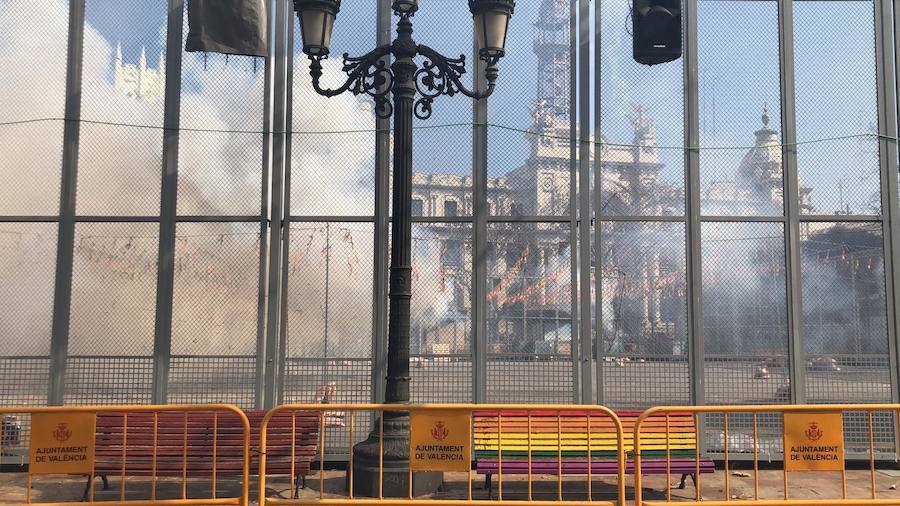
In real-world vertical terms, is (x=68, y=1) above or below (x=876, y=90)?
above

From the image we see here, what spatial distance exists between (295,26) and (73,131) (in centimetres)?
305

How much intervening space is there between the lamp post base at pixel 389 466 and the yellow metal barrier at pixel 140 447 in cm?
112

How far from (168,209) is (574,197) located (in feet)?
16.6

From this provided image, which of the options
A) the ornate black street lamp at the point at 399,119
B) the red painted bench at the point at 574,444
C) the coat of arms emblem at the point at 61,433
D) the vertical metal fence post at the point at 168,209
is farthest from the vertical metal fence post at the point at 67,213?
the red painted bench at the point at 574,444

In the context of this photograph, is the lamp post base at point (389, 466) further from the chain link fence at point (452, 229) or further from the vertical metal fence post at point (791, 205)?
the vertical metal fence post at point (791, 205)

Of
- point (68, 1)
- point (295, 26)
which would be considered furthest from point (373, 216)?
point (68, 1)

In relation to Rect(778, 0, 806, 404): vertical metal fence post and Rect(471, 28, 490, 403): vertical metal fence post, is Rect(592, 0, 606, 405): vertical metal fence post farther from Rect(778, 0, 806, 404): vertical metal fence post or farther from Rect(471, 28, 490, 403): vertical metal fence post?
Rect(778, 0, 806, 404): vertical metal fence post

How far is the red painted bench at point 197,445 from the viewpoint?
7234 millimetres

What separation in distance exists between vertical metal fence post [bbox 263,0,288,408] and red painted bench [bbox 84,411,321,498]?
46.3 inches

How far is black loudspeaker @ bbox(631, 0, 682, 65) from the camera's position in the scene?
711 cm

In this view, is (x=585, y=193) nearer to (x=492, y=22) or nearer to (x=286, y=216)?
(x=492, y=22)

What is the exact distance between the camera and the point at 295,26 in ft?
30.4

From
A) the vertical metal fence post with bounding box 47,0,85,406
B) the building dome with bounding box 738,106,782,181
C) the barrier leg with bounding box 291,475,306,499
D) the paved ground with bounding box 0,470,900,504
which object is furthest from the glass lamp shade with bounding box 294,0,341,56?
the building dome with bounding box 738,106,782,181

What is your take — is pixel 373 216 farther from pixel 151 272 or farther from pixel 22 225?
pixel 22 225
